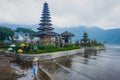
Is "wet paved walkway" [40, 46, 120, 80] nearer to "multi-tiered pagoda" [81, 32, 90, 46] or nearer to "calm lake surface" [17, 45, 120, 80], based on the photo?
"calm lake surface" [17, 45, 120, 80]

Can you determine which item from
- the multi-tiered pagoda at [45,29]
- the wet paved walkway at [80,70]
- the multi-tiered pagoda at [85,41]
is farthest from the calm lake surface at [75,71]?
the multi-tiered pagoda at [85,41]

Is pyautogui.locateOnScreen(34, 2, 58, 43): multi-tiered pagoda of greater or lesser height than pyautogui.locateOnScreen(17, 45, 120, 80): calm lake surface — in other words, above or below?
above

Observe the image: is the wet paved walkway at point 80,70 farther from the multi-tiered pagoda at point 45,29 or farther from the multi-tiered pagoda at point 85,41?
the multi-tiered pagoda at point 85,41

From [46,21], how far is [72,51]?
1529cm

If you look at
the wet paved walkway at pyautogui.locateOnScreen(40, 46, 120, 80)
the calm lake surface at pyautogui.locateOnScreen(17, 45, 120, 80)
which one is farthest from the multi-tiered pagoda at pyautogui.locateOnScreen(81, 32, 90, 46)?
the calm lake surface at pyautogui.locateOnScreen(17, 45, 120, 80)

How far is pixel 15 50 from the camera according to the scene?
3941cm

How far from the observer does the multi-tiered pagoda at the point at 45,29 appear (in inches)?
2079

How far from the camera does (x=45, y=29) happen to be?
56094mm

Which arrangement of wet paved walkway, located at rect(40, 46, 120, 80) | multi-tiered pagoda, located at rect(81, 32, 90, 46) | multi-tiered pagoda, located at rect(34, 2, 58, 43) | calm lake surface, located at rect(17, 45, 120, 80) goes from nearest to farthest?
calm lake surface, located at rect(17, 45, 120, 80)
wet paved walkway, located at rect(40, 46, 120, 80)
multi-tiered pagoda, located at rect(34, 2, 58, 43)
multi-tiered pagoda, located at rect(81, 32, 90, 46)

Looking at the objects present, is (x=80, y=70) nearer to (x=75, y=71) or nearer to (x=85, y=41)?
(x=75, y=71)

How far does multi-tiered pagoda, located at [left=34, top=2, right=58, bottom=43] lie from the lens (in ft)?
173

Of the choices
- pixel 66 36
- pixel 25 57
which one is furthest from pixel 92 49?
pixel 25 57

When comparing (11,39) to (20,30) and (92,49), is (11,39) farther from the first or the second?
(92,49)

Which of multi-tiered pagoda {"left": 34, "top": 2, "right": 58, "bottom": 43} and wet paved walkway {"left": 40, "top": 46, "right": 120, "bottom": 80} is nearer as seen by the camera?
wet paved walkway {"left": 40, "top": 46, "right": 120, "bottom": 80}
